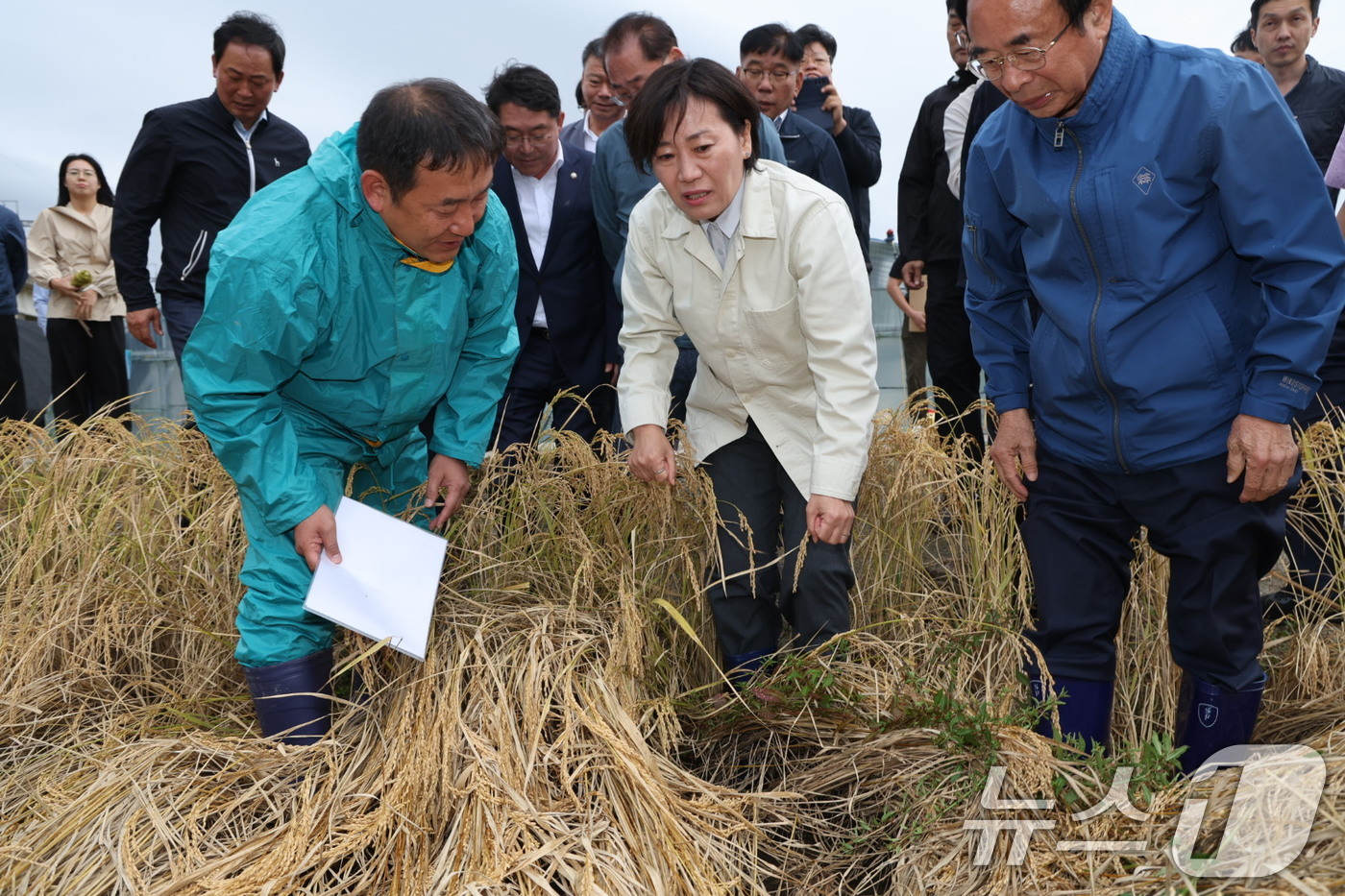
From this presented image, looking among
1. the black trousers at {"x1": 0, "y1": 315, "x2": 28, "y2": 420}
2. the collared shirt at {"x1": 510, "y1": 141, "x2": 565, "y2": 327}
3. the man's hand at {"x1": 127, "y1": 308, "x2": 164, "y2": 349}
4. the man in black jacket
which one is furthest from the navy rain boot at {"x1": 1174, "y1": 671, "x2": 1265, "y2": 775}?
the black trousers at {"x1": 0, "y1": 315, "x2": 28, "y2": 420}

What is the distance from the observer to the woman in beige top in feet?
19.6

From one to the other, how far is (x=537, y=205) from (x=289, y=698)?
1880mm

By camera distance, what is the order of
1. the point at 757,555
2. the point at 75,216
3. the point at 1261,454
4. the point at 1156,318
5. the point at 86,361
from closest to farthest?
1. the point at 1261,454
2. the point at 1156,318
3. the point at 757,555
4. the point at 86,361
5. the point at 75,216

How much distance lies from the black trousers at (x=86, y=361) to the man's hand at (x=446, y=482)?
13.6 feet

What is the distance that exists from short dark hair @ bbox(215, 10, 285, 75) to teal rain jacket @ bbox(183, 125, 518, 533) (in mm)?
1816

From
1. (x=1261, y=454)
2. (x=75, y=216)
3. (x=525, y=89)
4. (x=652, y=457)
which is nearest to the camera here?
(x=1261, y=454)

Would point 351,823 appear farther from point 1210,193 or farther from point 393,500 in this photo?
point 1210,193

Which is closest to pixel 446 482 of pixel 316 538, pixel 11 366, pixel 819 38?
pixel 316 538

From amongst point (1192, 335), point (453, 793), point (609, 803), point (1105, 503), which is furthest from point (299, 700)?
point (1192, 335)

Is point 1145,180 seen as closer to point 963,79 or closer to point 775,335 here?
point 775,335

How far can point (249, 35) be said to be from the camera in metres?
3.81

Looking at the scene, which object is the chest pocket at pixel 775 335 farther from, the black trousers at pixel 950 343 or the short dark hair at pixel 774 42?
the short dark hair at pixel 774 42

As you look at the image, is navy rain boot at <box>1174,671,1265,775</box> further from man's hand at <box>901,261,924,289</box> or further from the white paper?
man's hand at <box>901,261,924,289</box>

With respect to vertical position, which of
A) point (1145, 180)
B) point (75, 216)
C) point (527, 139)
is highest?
point (527, 139)
